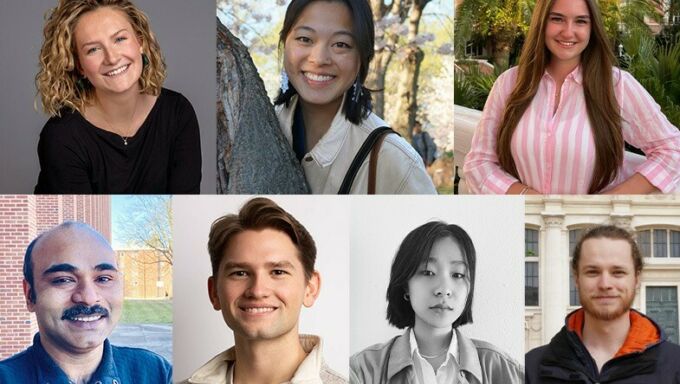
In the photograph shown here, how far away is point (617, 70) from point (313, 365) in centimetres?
231

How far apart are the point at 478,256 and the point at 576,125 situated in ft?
4.18

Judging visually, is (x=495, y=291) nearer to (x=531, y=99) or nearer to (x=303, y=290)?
(x=303, y=290)

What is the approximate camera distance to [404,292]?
6.14 meters

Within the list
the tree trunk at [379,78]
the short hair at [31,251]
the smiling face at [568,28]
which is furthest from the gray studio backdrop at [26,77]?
the short hair at [31,251]

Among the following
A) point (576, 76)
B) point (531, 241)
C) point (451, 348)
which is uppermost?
point (576, 76)

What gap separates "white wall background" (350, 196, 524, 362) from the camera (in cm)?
615

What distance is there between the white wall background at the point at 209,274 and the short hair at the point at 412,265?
0.63 ft

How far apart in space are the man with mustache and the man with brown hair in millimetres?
423

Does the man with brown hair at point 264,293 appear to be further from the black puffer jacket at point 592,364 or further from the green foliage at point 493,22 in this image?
the green foliage at point 493,22

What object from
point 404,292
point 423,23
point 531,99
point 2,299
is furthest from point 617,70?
point 2,299

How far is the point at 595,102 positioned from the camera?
7.20 m

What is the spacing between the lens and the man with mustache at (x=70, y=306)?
6.10 m

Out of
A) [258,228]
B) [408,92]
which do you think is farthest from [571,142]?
[258,228]

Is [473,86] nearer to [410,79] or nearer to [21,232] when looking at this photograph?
[410,79]
